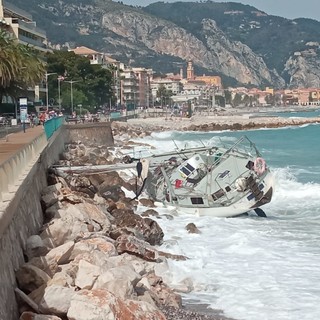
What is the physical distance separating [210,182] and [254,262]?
7644 millimetres

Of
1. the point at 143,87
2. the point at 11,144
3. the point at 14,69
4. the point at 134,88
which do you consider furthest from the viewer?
the point at 143,87

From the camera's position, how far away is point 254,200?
24031mm

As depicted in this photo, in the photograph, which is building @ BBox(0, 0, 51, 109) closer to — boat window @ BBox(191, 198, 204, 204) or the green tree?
the green tree

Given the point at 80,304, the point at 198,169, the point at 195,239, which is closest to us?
the point at 80,304

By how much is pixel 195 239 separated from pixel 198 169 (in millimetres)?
5955

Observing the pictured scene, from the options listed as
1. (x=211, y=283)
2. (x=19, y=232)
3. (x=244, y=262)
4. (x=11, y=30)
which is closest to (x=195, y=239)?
(x=244, y=262)

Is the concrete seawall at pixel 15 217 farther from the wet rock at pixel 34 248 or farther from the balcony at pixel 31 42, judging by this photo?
the balcony at pixel 31 42

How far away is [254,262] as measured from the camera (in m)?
16.8

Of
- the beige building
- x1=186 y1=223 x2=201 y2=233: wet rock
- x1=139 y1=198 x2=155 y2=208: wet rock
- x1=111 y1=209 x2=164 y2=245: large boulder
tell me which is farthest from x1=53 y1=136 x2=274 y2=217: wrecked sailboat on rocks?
the beige building

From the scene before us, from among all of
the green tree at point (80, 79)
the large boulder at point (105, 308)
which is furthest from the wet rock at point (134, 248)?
the green tree at point (80, 79)

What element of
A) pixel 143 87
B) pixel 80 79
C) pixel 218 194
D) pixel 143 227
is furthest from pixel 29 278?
pixel 143 87

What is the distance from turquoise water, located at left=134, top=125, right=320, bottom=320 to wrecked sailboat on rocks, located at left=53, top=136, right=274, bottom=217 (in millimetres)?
616

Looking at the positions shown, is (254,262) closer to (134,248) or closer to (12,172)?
(134,248)

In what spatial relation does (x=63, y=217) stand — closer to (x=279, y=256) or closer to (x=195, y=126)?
(x=279, y=256)
